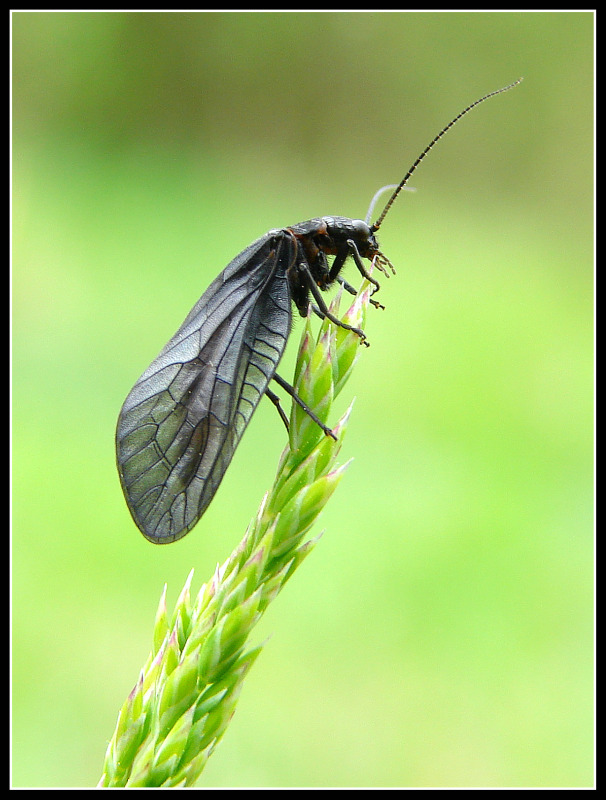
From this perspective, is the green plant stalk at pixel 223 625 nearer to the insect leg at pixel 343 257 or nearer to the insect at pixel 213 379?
the insect at pixel 213 379

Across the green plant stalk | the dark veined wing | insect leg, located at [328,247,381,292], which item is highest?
insect leg, located at [328,247,381,292]

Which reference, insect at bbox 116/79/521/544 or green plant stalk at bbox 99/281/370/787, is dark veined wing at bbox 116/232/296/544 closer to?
insect at bbox 116/79/521/544

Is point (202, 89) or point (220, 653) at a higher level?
point (202, 89)

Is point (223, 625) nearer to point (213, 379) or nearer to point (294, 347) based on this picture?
point (213, 379)

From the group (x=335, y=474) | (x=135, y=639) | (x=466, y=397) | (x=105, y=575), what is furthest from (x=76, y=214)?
(x=335, y=474)

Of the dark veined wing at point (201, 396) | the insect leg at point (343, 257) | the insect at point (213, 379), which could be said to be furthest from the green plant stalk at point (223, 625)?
the insect leg at point (343, 257)

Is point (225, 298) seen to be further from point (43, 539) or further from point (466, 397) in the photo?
point (466, 397)

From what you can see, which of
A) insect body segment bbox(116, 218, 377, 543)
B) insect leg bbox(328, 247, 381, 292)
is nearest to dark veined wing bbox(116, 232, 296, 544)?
insect body segment bbox(116, 218, 377, 543)
